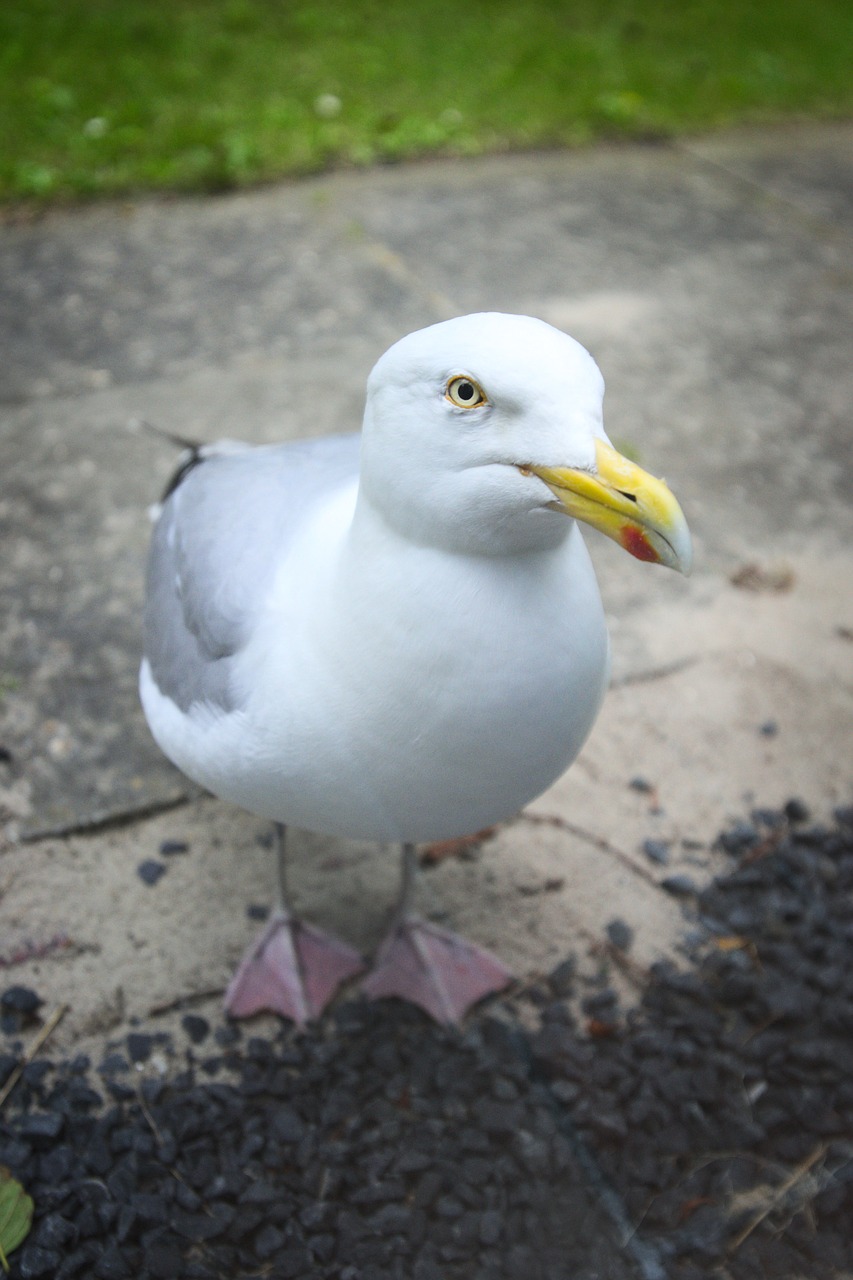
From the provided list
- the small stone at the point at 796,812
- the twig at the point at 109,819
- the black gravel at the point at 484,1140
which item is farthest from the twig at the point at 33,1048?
the small stone at the point at 796,812

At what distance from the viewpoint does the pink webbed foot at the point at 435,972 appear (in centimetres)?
225

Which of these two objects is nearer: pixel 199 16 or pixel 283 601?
pixel 283 601

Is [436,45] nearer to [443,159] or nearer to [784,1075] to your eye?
[443,159]

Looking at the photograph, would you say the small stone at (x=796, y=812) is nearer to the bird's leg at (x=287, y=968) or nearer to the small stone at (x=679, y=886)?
the small stone at (x=679, y=886)

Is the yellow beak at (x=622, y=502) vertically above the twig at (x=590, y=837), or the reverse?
the yellow beak at (x=622, y=502)

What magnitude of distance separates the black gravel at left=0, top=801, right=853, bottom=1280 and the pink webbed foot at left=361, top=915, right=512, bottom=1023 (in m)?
0.04

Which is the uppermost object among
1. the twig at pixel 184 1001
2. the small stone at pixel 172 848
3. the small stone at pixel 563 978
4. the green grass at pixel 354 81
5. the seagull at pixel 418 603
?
the seagull at pixel 418 603

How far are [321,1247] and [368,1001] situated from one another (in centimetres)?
51

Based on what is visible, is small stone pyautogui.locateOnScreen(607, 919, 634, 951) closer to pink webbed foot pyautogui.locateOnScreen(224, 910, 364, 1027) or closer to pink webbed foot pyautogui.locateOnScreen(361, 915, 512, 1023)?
pink webbed foot pyautogui.locateOnScreen(361, 915, 512, 1023)

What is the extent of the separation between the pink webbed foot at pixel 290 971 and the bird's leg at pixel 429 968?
8 cm

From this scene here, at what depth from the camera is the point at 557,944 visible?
2404mm

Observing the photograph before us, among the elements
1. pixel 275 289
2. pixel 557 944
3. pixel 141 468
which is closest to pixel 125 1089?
pixel 557 944

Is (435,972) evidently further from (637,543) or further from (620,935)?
(637,543)

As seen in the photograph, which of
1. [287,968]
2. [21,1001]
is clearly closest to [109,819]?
[21,1001]
